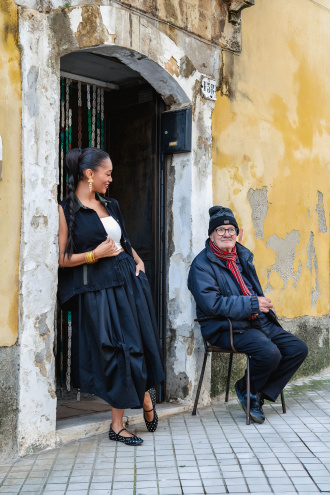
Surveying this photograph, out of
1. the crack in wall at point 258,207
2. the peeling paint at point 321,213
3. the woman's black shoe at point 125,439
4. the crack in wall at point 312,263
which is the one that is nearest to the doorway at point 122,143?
the woman's black shoe at point 125,439

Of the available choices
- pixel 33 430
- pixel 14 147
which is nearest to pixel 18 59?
pixel 14 147

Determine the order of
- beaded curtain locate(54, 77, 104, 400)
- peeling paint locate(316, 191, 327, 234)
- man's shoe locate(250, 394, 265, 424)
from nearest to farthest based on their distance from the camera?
man's shoe locate(250, 394, 265, 424), beaded curtain locate(54, 77, 104, 400), peeling paint locate(316, 191, 327, 234)

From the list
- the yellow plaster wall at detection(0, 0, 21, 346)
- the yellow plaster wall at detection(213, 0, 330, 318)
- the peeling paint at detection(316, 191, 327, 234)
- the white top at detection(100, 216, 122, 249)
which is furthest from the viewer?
the peeling paint at detection(316, 191, 327, 234)

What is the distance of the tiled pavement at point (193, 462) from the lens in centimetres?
344

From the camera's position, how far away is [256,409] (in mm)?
4863

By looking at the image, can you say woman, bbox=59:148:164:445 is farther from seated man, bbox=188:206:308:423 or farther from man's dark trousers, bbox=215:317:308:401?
man's dark trousers, bbox=215:317:308:401

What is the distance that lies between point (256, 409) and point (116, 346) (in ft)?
4.40

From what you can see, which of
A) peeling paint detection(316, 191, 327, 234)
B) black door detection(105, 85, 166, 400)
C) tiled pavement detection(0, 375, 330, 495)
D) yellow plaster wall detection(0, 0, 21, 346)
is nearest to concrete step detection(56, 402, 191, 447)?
tiled pavement detection(0, 375, 330, 495)

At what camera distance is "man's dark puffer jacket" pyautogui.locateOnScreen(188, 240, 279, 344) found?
15.8 ft

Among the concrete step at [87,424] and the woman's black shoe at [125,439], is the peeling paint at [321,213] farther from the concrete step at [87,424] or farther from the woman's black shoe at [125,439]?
the woman's black shoe at [125,439]

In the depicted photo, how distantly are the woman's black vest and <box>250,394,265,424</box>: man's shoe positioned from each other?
145cm

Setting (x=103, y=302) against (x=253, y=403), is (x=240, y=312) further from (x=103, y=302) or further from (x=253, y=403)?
(x=103, y=302)

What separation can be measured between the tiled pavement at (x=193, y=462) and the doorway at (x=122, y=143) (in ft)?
3.05

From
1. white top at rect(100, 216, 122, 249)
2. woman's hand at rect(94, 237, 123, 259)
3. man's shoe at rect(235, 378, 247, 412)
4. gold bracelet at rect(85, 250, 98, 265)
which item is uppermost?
white top at rect(100, 216, 122, 249)
